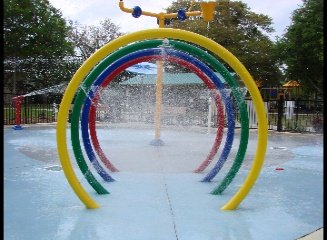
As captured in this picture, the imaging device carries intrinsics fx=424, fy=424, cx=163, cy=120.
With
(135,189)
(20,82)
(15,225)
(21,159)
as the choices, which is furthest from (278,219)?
(20,82)

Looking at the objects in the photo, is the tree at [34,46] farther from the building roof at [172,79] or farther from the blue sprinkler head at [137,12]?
the blue sprinkler head at [137,12]

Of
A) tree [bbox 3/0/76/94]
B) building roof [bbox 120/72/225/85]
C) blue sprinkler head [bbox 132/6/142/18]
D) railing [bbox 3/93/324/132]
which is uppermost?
tree [bbox 3/0/76/94]

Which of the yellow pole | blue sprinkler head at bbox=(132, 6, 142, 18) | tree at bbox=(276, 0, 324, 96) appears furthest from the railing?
tree at bbox=(276, 0, 324, 96)

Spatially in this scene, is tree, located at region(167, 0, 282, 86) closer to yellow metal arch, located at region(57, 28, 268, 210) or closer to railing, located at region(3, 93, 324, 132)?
railing, located at region(3, 93, 324, 132)

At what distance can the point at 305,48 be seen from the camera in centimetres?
3073

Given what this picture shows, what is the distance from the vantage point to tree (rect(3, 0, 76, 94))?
95.5 ft

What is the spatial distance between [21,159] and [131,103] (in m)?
13.7

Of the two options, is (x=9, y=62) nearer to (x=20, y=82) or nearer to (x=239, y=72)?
(x=20, y=82)

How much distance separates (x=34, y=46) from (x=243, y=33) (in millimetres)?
16453

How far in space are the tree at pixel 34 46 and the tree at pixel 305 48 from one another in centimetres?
1675

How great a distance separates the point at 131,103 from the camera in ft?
73.7

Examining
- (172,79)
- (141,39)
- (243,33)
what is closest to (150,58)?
(141,39)

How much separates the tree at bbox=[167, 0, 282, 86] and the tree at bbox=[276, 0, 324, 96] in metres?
1.73

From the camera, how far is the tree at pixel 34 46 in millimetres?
29109
